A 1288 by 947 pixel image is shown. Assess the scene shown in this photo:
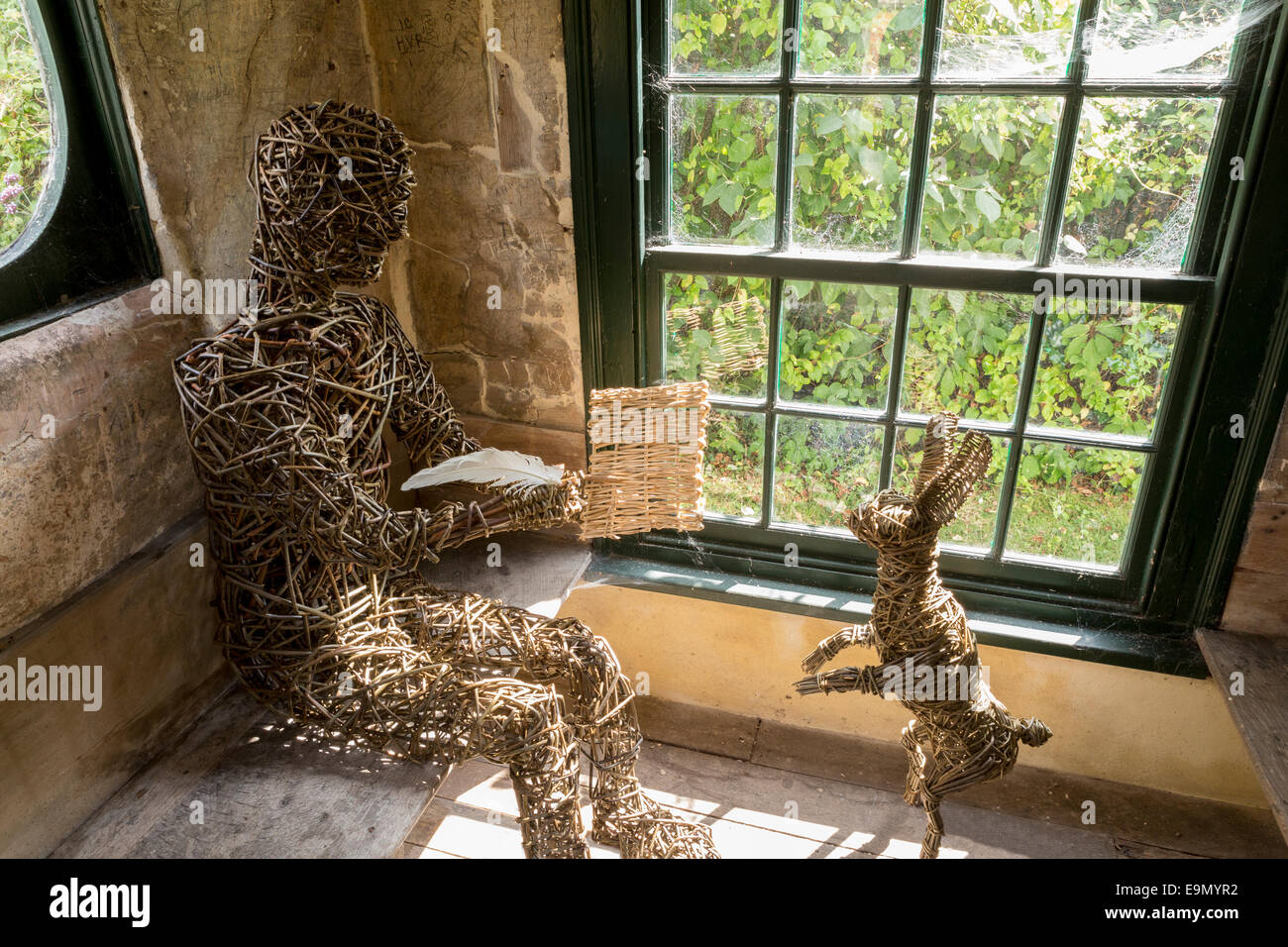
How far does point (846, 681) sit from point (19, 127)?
206 cm

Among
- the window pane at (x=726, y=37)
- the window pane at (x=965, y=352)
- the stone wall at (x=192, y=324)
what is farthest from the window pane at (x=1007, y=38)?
the stone wall at (x=192, y=324)

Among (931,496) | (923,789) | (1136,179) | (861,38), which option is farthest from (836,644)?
(861,38)

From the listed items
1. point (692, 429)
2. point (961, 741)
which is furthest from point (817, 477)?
point (961, 741)

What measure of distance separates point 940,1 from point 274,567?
191 cm

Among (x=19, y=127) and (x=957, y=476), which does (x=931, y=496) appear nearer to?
(x=957, y=476)

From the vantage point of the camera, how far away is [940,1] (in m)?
2.17

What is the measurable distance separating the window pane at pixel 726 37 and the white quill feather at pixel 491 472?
1.08 metres

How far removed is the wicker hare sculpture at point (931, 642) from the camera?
2.01m

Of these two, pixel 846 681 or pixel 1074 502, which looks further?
pixel 1074 502

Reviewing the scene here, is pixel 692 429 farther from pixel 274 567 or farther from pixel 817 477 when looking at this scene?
pixel 274 567

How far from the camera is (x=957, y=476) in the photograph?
1953 mm

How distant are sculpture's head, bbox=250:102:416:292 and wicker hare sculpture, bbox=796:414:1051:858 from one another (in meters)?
1.18

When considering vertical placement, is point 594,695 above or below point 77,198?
below

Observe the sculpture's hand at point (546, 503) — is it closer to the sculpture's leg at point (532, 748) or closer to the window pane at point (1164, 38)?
the sculpture's leg at point (532, 748)
